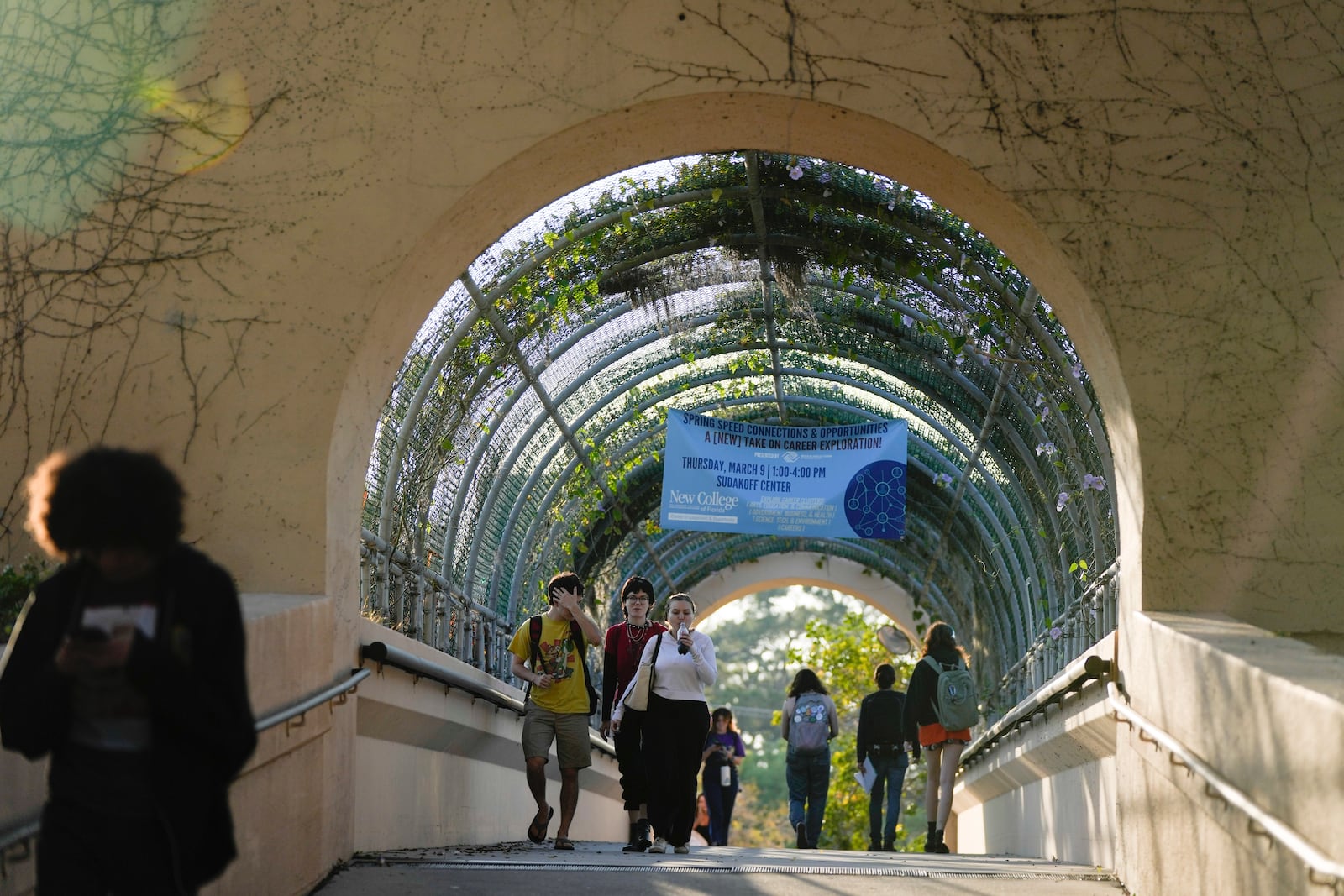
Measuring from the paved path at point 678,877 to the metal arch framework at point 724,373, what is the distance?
242 cm

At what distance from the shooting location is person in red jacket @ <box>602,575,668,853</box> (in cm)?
940

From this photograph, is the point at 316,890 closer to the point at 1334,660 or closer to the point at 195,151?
the point at 195,151

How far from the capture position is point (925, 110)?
6660 millimetres

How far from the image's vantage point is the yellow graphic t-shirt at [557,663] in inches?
379

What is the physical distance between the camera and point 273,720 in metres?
5.42

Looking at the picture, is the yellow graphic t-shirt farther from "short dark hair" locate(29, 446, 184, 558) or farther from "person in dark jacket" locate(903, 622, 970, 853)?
"short dark hair" locate(29, 446, 184, 558)

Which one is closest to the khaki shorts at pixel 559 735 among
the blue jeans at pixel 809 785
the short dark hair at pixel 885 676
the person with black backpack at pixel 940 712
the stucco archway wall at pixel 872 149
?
the person with black backpack at pixel 940 712

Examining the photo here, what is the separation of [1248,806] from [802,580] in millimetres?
21003

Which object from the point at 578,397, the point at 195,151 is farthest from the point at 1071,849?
the point at 195,151

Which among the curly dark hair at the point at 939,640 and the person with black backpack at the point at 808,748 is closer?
the curly dark hair at the point at 939,640

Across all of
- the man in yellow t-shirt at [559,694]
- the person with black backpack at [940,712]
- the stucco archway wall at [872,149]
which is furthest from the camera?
the person with black backpack at [940,712]

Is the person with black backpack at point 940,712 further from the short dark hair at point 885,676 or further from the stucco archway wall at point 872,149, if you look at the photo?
the stucco archway wall at point 872,149

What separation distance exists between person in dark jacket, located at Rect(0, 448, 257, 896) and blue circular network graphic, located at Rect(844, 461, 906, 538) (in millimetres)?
10342

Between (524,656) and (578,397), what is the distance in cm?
401
